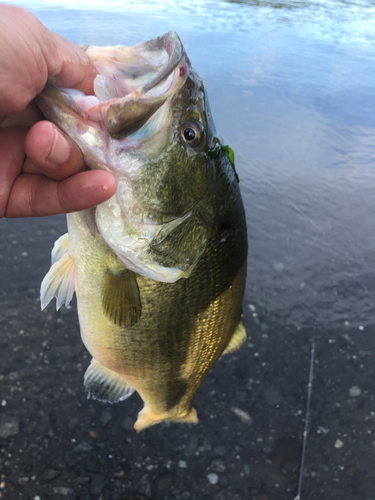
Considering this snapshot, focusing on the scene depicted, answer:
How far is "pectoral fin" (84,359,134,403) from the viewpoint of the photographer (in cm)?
160

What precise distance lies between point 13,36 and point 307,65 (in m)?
6.42

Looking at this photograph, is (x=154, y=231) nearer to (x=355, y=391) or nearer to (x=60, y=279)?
(x=60, y=279)

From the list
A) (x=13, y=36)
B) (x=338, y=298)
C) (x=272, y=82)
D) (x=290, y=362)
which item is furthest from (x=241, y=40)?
(x=13, y=36)

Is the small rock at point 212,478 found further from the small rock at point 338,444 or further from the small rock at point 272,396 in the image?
the small rock at point 338,444

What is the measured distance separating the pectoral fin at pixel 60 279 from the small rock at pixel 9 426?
0.80 m

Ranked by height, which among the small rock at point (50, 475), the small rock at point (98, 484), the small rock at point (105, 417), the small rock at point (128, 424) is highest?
the small rock at point (105, 417)

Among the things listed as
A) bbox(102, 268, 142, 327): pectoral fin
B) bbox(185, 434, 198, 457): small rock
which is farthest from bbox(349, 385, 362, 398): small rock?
bbox(102, 268, 142, 327): pectoral fin

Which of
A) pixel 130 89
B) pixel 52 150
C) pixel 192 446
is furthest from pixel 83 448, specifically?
pixel 130 89

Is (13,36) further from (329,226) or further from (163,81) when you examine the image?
(329,226)

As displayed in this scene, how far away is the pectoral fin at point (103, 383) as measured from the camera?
5.26 feet

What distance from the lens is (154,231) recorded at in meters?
1.07

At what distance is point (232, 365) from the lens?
213 cm

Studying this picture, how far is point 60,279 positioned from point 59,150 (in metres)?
0.65

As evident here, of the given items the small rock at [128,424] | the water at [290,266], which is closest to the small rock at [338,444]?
the water at [290,266]
